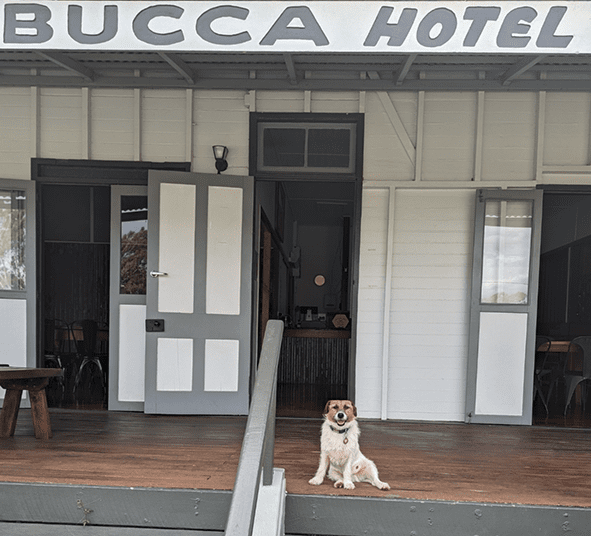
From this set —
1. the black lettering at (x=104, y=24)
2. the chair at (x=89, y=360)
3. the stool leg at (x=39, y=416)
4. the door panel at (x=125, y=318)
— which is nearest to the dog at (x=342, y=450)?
the stool leg at (x=39, y=416)

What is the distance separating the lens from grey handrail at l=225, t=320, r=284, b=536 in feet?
5.26

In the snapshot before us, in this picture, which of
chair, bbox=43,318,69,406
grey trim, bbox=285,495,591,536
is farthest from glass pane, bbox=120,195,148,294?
grey trim, bbox=285,495,591,536

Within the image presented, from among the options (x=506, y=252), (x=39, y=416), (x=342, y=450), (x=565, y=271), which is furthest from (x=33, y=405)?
(x=565, y=271)

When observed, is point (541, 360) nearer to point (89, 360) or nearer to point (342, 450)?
point (342, 450)

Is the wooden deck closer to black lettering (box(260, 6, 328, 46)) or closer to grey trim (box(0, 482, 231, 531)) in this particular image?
grey trim (box(0, 482, 231, 531))

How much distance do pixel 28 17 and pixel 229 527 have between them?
262cm

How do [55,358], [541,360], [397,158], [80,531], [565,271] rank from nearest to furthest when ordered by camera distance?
[80,531]
[397,158]
[541,360]
[55,358]
[565,271]

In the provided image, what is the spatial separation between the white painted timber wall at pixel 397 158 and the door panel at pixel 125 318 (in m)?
0.45

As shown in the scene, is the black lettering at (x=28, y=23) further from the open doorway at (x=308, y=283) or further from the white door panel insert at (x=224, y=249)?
the open doorway at (x=308, y=283)

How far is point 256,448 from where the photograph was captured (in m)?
1.85

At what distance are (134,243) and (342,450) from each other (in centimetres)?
309

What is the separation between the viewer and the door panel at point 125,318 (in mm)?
4988

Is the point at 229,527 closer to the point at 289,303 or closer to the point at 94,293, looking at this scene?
the point at 94,293

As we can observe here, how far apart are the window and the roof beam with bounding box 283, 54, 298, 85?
1.12 feet
